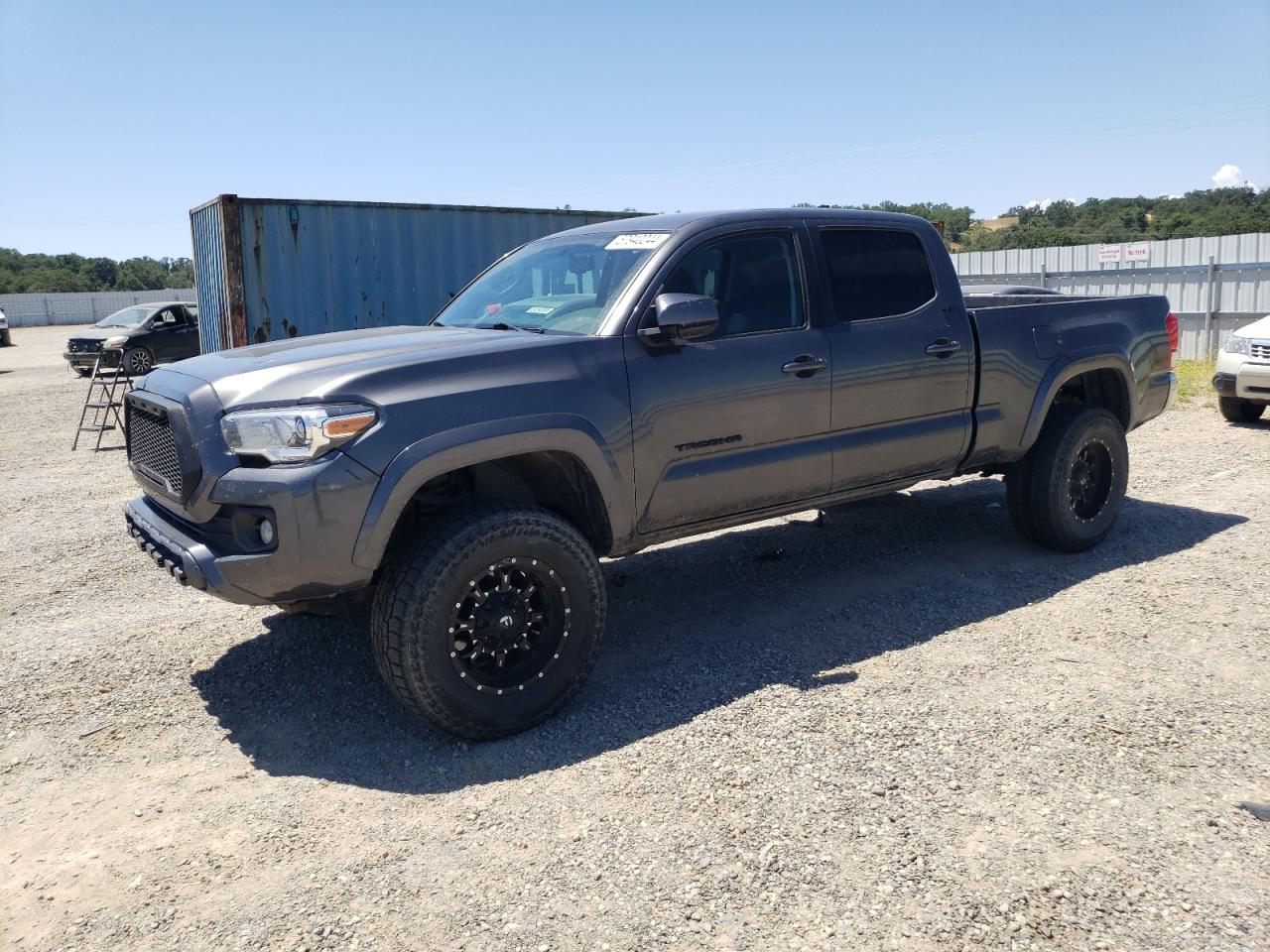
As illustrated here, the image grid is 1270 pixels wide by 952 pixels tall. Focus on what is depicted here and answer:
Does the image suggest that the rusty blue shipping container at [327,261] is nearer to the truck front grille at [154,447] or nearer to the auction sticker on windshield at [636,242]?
the truck front grille at [154,447]

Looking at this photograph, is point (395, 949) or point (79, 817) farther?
point (79, 817)

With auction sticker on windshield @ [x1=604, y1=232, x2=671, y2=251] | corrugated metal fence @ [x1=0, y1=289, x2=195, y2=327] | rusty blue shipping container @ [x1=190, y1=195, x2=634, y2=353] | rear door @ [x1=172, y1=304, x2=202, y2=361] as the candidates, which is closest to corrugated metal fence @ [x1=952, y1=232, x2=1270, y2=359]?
rusty blue shipping container @ [x1=190, y1=195, x2=634, y2=353]

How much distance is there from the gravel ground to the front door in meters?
0.79

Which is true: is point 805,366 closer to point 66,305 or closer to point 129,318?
point 129,318

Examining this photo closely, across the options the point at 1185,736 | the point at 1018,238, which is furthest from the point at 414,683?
the point at 1018,238

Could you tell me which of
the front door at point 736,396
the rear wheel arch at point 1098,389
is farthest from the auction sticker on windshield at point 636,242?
the rear wheel arch at point 1098,389

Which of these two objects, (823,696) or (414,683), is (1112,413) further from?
(414,683)

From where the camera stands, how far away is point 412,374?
3.68 metres

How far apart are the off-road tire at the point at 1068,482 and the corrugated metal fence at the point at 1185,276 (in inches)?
569

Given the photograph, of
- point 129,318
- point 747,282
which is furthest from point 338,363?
point 129,318

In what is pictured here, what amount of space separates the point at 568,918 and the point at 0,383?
2310 cm

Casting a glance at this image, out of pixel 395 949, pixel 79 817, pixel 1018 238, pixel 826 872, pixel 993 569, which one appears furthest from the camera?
pixel 1018 238

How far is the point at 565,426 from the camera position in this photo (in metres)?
3.89

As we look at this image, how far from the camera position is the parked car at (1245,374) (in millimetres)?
10062
